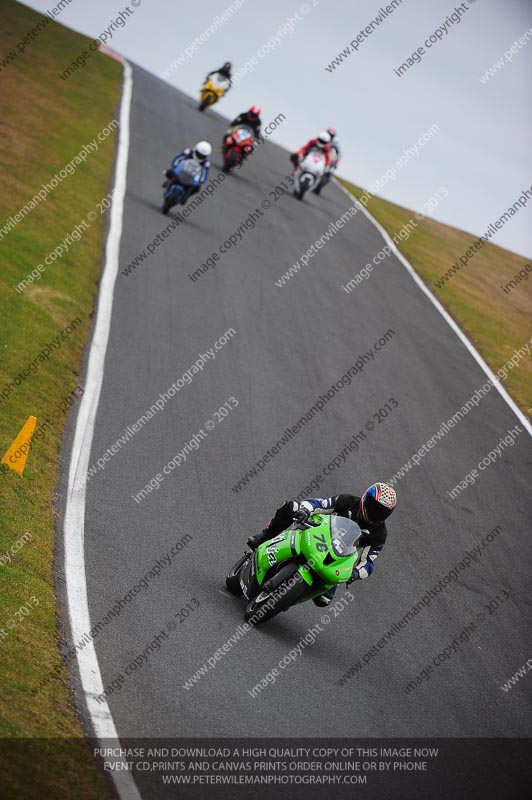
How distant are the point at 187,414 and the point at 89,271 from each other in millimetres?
4289

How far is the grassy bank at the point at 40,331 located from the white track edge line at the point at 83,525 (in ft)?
0.52

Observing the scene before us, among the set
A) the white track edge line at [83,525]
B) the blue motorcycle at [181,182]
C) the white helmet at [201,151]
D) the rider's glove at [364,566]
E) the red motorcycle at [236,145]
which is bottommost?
the white track edge line at [83,525]

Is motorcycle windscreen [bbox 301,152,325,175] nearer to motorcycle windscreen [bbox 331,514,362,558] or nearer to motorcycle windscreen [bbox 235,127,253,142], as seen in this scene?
motorcycle windscreen [bbox 235,127,253,142]

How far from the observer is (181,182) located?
20.4 m

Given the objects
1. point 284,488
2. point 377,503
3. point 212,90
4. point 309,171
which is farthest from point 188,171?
point 212,90

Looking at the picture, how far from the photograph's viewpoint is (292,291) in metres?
19.6

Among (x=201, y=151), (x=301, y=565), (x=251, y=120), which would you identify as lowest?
(x=301, y=565)

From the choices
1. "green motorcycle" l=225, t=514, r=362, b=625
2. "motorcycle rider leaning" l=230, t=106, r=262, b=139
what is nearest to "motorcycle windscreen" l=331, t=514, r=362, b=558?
"green motorcycle" l=225, t=514, r=362, b=625

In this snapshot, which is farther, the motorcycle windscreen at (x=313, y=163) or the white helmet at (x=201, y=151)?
the motorcycle windscreen at (x=313, y=163)

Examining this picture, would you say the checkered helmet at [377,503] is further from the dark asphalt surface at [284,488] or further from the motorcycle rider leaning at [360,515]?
the dark asphalt surface at [284,488]

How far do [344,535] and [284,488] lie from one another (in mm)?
3140

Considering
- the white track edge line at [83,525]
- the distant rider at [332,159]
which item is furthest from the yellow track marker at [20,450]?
the distant rider at [332,159]

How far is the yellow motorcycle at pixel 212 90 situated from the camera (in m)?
33.6

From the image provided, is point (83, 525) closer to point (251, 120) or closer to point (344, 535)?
point (344, 535)
